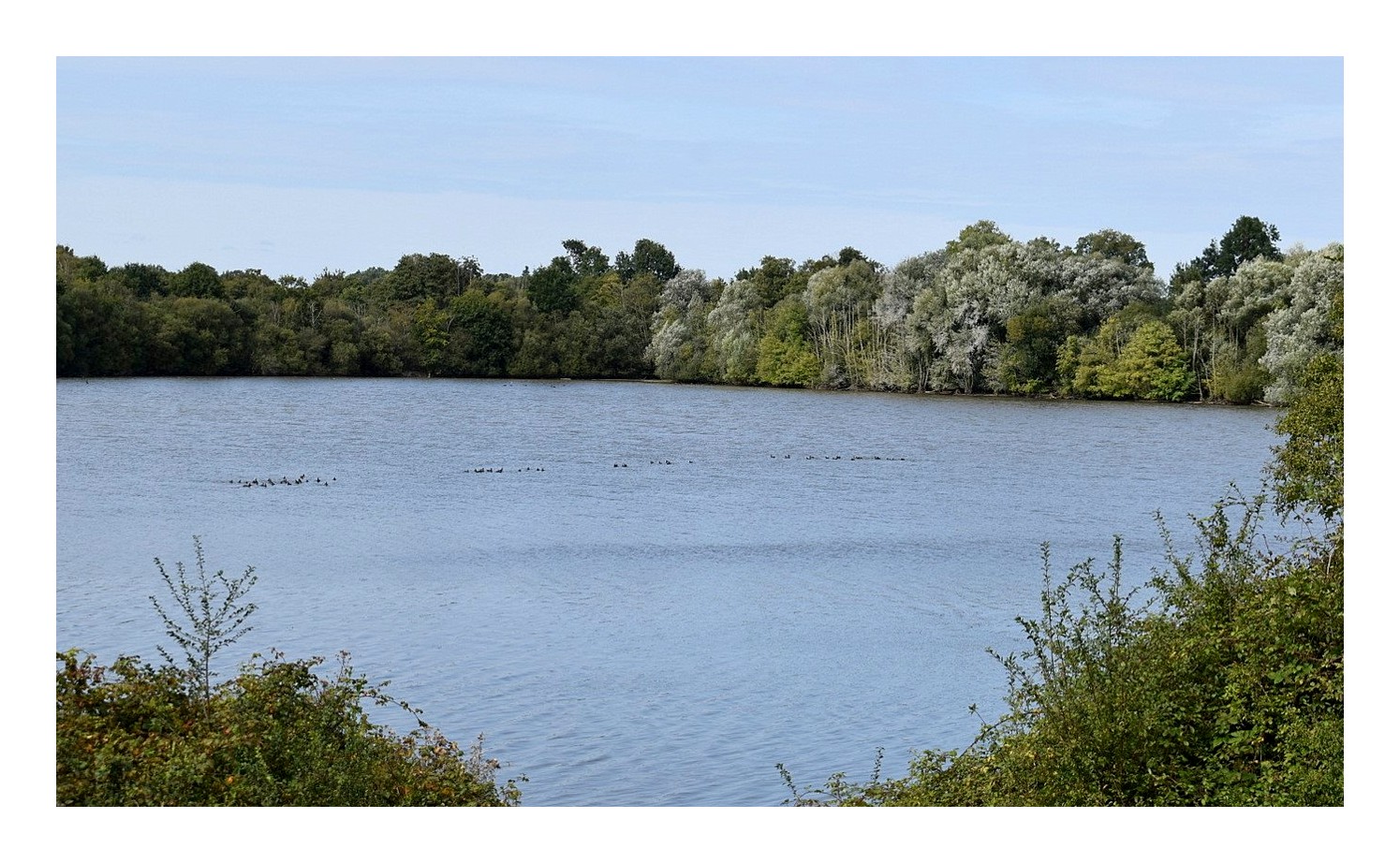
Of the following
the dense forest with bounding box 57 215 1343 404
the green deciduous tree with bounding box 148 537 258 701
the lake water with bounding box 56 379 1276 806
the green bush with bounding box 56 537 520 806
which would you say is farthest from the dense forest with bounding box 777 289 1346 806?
the dense forest with bounding box 57 215 1343 404

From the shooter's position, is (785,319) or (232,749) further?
(785,319)

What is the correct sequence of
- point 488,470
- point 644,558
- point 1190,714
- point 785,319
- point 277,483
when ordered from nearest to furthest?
point 1190,714
point 644,558
point 277,483
point 488,470
point 785,319

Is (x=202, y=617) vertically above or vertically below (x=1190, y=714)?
below

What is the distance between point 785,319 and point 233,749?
7713cm

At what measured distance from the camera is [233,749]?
29.7 ft

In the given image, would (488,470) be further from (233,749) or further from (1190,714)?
(1190,714)

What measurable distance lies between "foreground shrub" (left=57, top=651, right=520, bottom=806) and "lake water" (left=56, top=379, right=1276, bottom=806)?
8.08 feet

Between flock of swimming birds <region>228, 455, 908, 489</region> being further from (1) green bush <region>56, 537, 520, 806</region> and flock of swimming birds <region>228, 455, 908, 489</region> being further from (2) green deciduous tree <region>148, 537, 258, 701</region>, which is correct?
(1) green bush <region>56, 537, 520, 806</region>

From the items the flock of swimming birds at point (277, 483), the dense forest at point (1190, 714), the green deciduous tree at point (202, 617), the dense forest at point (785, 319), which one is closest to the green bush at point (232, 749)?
the green deciduous tree at point (202, 617)

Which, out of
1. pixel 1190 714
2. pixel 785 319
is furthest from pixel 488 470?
pixel 785 319

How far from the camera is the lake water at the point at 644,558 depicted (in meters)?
14.2

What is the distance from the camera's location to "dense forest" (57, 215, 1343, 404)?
219 feet

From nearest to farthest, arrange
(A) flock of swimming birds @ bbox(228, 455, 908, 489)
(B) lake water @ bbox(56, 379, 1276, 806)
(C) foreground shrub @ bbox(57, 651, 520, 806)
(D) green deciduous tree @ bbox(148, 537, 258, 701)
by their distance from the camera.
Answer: (C) foreground shrub @ bbox(57, 651, 520, 806) → (D) green deciduous tree @ bbox(148, 537, 258, 701) → (B) lake water @ bbox(56, 379, 1276, 806) → (A) flock of swimming birds @ bbox(228, 455, 908, 489)
